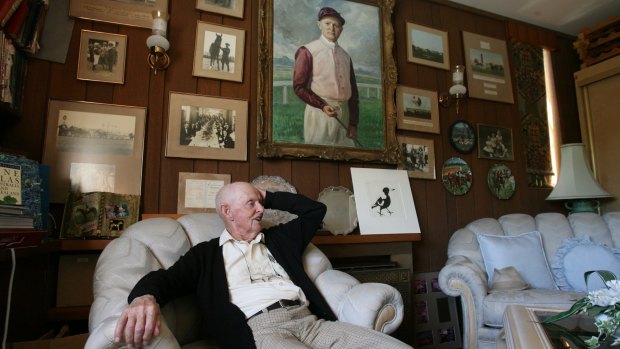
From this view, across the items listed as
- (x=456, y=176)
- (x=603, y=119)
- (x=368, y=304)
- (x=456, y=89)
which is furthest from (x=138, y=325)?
(x=603, y=119)

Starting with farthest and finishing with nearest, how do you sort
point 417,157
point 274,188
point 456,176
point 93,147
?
1. point 456,176
2. point 417,157
3. point 274,188
4. point 93,147

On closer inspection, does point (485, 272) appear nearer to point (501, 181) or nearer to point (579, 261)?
point (579, 261)

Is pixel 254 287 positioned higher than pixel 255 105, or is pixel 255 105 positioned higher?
pixel 255 105

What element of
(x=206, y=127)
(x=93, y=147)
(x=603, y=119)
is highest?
(x=603, y=119)

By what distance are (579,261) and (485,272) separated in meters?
0.54

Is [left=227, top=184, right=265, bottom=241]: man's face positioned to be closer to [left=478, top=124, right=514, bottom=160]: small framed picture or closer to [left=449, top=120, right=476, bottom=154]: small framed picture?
[left=449, top=120, right=476, bottom=154]: small framed picture

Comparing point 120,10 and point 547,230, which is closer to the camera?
point 120,10

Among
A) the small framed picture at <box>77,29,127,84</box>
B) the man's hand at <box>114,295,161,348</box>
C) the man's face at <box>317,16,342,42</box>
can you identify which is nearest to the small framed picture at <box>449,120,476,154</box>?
the man's face at <box>317,16,342,42</box>

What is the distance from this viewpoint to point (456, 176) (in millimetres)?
2834

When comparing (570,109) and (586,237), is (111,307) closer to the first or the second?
(586,237)

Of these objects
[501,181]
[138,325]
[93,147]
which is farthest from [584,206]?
[93,147]

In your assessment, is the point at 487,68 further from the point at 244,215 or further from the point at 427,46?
the point at 244,215

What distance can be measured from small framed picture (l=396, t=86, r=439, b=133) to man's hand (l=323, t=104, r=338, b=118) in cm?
54

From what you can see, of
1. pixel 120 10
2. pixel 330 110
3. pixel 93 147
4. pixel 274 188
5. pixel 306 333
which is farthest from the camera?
pixel 330 110
